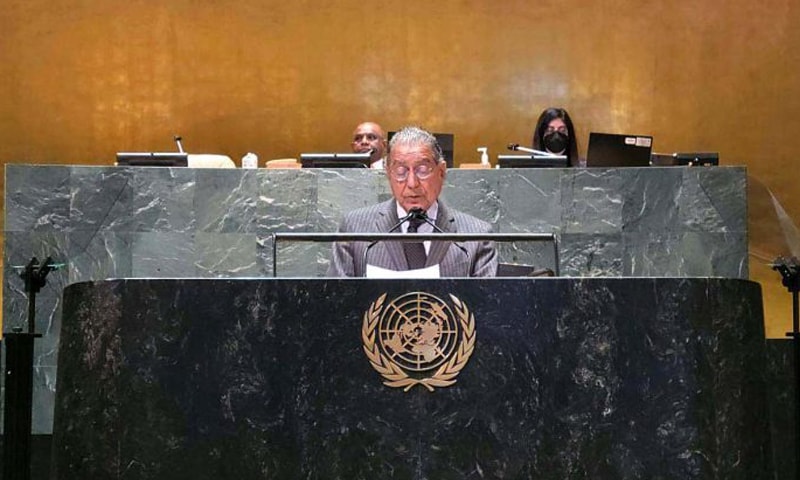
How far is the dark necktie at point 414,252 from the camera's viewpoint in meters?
4.63

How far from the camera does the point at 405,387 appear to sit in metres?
3.38

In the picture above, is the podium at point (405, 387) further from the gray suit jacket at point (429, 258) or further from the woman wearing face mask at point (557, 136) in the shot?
the woman wearing face mask at point (557, 136)

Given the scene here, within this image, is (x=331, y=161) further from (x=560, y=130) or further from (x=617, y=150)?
(x=560, y=130)

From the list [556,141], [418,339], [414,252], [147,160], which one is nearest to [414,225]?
[414,252]

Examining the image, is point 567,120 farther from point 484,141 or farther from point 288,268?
point 288,268

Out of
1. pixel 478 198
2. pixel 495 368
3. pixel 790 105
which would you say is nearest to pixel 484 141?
pixel 790 105

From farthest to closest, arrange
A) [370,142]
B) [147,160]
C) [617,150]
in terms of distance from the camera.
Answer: [370,142], [617,150], [147,160]

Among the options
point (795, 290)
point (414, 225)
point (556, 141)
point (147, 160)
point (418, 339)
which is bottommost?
point (418, 339)

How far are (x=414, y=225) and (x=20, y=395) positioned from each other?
215 centimetres

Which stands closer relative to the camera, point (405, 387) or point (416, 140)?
point (405, 387)

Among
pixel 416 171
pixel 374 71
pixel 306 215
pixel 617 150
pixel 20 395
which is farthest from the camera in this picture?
pixel 374 71

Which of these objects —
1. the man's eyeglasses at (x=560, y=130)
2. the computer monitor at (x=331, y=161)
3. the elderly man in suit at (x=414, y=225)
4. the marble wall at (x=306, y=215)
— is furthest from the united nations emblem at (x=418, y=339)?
the man's eyeglasses at (x=560, y=130)

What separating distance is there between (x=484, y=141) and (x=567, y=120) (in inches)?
66.2

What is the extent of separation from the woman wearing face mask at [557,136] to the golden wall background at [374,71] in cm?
156
